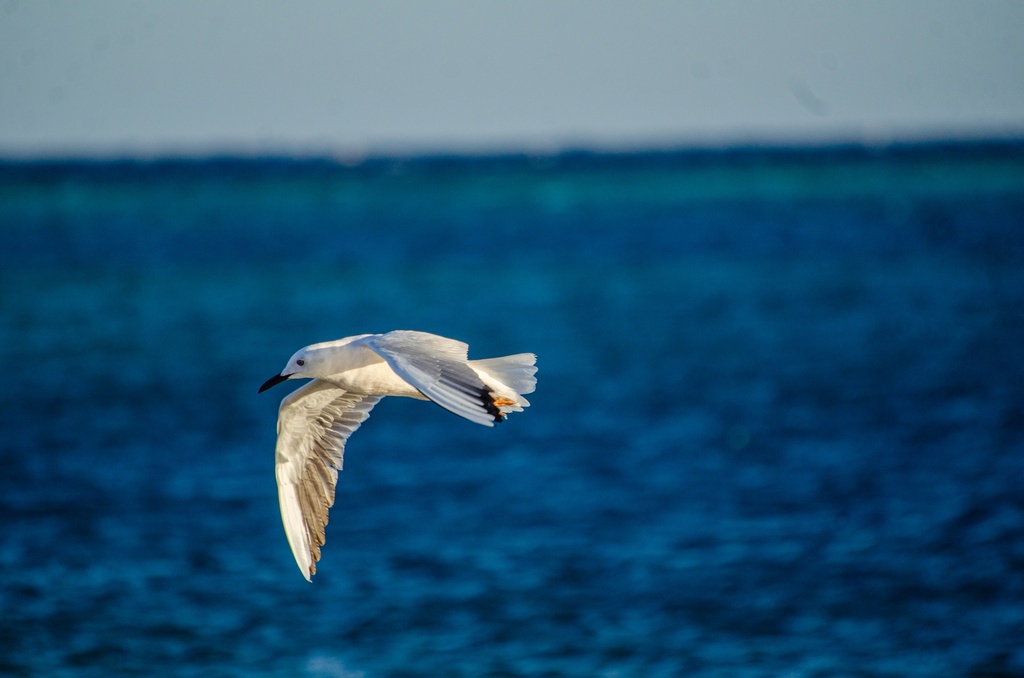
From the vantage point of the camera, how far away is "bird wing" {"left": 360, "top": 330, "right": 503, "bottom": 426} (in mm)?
6113

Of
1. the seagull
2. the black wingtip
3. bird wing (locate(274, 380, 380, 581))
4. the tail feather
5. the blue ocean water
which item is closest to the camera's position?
the black wingtip

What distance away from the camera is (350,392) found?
773 cm

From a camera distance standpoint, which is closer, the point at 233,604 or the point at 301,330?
the point at 233,604

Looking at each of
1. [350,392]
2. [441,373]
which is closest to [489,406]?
[441,373]

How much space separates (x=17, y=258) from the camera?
42.5 meters

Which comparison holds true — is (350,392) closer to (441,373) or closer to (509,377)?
(509,377)

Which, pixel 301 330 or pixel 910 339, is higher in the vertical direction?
pixel 301 330

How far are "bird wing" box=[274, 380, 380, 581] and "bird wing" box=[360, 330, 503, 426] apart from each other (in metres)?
0.95

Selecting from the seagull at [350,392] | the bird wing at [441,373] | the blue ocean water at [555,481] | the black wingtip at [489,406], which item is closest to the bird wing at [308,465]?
the seagull at [350,392]

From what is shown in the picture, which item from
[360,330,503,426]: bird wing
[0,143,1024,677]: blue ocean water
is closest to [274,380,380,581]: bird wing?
[360,330,503,426]: bird wing

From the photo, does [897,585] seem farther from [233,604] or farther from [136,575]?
[136,575]

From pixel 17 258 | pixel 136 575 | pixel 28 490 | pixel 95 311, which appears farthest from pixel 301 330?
pixel 17 258

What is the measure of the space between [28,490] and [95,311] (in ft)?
51.8

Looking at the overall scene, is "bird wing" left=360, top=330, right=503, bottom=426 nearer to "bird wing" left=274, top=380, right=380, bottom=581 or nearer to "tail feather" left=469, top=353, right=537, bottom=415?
"tail feather" left=469, top=353, right=537, bottom=415
